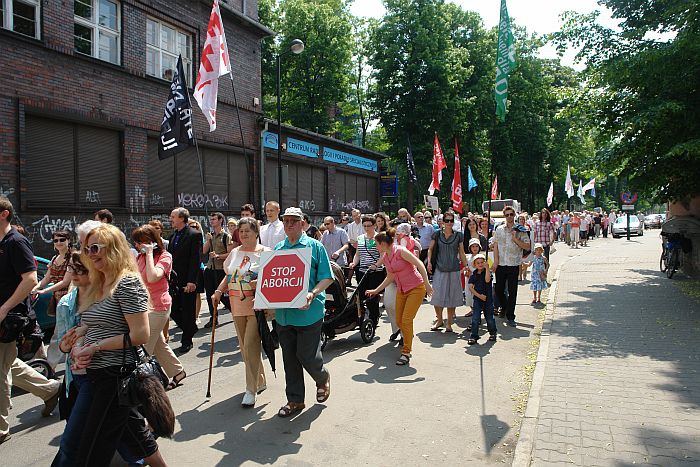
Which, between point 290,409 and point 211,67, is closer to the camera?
point 290,409

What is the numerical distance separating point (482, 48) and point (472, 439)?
1437 inches

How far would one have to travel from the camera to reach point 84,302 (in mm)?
3236

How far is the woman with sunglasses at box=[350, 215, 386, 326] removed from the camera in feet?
27.4

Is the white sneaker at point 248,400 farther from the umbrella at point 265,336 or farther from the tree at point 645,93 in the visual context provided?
the tree at point 645,93

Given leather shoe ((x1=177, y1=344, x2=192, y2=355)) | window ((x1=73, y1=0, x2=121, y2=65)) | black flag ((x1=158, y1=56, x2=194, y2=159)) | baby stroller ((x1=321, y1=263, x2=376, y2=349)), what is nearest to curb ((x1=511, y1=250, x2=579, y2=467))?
baby stroller ((x1=321, y1=263, x2=376, y2=349))

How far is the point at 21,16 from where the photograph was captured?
40.0ft

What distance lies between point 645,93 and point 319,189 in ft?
55.0

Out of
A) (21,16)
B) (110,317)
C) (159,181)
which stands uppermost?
(21,16)

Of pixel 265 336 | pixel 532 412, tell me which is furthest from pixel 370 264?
pixel 532 412

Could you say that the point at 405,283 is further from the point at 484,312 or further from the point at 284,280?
the point at 284,280

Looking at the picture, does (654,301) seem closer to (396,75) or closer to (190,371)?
(190,371)

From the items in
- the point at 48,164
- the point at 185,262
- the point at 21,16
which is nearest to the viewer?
the point at 185,262

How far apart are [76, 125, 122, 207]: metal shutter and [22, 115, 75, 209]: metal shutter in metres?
0.27

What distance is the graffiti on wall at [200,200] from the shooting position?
16.7 metres
